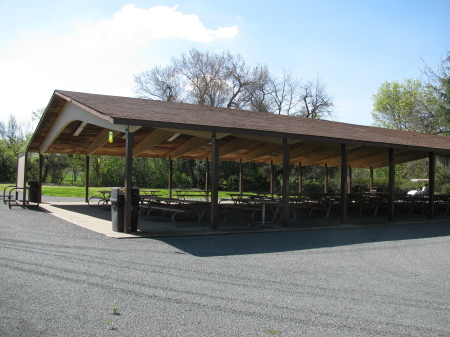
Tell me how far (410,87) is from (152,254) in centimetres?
4473

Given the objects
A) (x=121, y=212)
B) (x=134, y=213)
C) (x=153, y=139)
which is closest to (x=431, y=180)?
(x=153, y=139)

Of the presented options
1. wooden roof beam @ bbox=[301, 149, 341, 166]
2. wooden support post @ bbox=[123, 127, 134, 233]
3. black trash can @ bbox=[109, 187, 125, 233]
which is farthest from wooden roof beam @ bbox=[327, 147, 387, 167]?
black trash can @ bbox=[109, 187, 125, 233]

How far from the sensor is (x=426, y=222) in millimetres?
12125

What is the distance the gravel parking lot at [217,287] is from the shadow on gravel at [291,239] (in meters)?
0.04

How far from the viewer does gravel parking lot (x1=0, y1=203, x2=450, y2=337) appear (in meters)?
3.38

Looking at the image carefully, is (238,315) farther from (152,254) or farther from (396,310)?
(152,254)

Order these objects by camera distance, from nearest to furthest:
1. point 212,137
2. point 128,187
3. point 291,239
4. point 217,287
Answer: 1. point 217,287
2. point 291,239
3. point 128,187
4. point 212,137

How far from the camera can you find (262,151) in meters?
15.8

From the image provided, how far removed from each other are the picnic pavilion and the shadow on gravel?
3.50ft

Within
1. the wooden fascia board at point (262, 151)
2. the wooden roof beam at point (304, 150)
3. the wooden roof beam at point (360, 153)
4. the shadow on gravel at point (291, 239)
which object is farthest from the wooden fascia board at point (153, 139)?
the wooden roof beam at point (360, 153)

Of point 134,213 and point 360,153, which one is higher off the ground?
point 360,153

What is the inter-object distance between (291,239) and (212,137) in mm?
2725

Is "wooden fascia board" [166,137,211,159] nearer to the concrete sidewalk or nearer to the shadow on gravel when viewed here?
the concrete sidewalk

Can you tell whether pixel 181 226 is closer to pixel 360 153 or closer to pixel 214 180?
pixel 214 180
